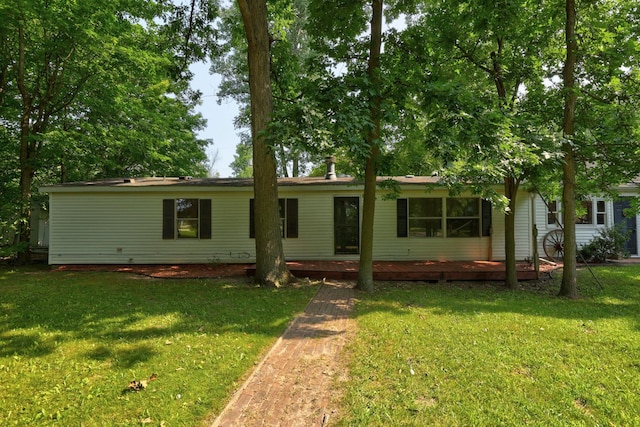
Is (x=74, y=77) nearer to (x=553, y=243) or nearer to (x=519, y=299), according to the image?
(x=519, y=299)

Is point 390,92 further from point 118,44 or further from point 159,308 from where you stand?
point 118,44

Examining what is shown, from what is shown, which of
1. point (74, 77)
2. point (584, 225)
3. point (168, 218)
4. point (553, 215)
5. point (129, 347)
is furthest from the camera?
point (74, 77)

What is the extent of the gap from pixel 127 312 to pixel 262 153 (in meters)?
4.05

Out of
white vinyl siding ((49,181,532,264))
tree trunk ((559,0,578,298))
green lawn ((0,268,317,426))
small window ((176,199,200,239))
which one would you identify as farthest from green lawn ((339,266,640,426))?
small window ((176,199,200,239))

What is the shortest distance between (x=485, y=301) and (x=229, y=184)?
25.4 feet

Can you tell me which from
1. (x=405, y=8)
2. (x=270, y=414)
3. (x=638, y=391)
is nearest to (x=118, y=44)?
(x=405, y=8)

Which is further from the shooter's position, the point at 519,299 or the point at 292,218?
the point at 292,218

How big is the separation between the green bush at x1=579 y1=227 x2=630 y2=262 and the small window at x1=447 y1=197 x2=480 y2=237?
3.71 metres

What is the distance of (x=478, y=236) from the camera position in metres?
10.9

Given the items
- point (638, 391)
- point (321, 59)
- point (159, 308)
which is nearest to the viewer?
point (638, 391)

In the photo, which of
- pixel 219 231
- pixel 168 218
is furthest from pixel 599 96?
pixel 168 218

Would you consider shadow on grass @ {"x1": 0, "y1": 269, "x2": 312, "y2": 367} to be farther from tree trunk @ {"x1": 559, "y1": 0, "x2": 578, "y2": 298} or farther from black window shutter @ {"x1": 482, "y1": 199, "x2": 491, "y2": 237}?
black window shutter @ {"x1": 482, "y1": 199, "x2": 491, "y2": 237}

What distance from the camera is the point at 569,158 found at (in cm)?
718

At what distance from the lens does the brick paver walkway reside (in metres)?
2.66
